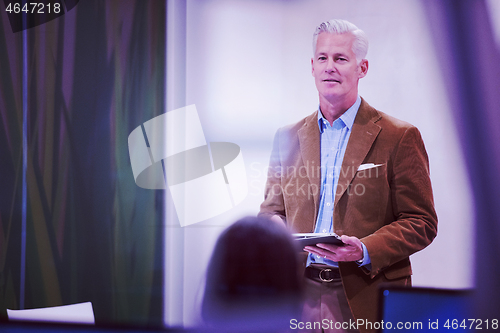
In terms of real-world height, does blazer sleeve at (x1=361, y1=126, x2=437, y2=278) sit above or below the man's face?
below

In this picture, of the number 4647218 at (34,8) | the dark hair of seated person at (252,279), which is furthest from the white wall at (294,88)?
the dark hair of seated person at (252,279)

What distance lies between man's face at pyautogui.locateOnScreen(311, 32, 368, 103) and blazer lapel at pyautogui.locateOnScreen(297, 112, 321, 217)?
14 cm

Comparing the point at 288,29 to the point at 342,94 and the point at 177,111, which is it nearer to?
the point at 342,94

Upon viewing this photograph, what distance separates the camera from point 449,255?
207 centimetres

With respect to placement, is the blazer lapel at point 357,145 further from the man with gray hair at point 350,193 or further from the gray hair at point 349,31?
the gray hair at point 349,31

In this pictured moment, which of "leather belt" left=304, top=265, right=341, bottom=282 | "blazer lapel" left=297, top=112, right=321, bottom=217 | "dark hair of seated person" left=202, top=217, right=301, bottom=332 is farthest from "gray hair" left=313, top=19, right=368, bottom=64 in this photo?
"dark hair of seated person" left=202, top=217, right=301, bottom=332

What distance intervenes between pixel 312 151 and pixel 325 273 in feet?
1.89

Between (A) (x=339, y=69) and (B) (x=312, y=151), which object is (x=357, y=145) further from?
(A) (x=339, y=69)

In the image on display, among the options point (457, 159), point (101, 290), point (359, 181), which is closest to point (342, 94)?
point (359, 181)

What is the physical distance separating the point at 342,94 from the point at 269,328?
1.51 metres

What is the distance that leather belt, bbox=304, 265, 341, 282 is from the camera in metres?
1.98

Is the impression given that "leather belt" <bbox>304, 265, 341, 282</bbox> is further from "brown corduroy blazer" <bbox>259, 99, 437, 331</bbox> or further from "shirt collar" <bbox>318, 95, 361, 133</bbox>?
"shirt collar" <bbox>318, 95, 361, 133</bbox>

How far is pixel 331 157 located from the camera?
2.08 meters

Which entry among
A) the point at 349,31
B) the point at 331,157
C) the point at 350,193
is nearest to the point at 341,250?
the point at 350,193
